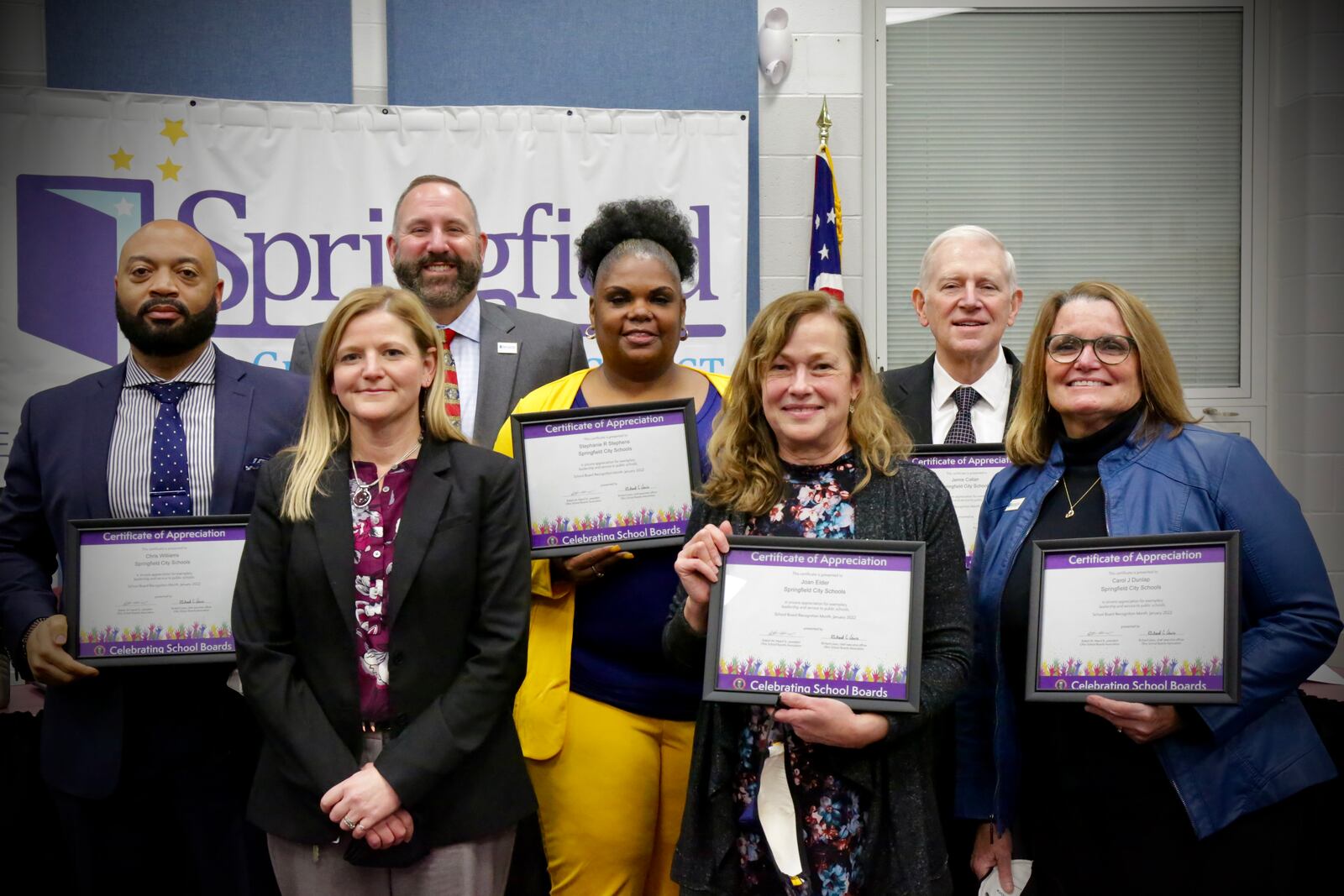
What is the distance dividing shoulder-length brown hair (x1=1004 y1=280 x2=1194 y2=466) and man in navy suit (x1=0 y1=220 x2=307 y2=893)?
70.9 inches

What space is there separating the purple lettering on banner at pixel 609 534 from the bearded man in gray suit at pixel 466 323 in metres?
0.81

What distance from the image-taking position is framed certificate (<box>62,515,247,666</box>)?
247 cm

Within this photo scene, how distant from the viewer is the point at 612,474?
2508 millimetres

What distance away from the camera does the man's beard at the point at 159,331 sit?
8.89 feet

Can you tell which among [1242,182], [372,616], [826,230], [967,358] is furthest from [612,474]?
[1242,182]

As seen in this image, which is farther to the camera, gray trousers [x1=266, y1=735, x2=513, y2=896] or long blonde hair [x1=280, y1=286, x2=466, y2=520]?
long blonde hair [x1=280, y1=286, x2=466, y2=520]

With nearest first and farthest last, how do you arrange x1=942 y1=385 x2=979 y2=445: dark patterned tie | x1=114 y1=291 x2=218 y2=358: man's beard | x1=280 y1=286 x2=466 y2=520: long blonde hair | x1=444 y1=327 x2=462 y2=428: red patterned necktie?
x1=280 y1=286 x2=466 y2=520: long blonde hair < x1=114 y1=291 x2=218 y2=358: man's beard < x1=942 y1=385 x2=979 y2=445: dark patterned tie < x1=444 y1=327 x2=462 y2=428: red patterned necktie

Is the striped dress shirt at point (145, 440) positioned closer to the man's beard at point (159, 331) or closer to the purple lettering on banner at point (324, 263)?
the man's beard at point (159, 331)

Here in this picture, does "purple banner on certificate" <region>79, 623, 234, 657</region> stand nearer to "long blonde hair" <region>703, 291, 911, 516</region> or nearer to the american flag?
"long blonde hair" <region>703, 291, 911, 516</region>

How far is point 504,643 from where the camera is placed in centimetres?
216

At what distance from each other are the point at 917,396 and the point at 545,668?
49.5 inches

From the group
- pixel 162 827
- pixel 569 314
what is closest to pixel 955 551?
pixel 162 827

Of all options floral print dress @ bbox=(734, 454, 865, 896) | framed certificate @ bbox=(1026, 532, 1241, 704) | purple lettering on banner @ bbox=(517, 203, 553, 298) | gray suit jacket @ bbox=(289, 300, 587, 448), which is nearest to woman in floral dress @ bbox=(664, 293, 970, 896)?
floral print dress @ bbox=(734, 454, 865, 896)

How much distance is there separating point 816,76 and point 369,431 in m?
3.76
